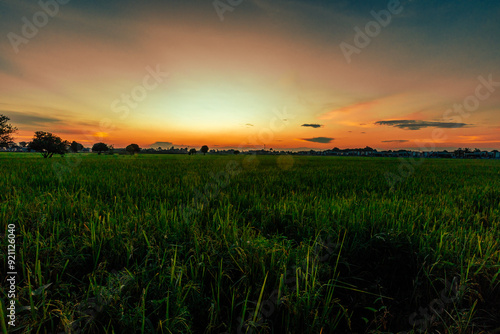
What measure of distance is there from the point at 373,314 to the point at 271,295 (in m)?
0.84

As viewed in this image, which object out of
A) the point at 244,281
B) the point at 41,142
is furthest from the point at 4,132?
the point at 244,281

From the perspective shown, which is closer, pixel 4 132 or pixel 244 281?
A: pixel 244 281

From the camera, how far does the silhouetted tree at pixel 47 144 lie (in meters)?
45.4

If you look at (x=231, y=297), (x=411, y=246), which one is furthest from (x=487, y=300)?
(x=231, y=297)

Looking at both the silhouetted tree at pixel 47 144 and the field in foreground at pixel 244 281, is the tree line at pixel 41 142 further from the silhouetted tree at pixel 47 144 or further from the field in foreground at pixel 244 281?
the field in foreground at pixel 244 281

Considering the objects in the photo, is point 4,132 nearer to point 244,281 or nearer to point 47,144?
point 47,144

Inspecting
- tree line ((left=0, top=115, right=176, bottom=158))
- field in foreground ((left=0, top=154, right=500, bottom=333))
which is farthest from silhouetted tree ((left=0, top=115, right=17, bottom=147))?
field in foreground ((left=0, top=154, right=500, bottom=333))

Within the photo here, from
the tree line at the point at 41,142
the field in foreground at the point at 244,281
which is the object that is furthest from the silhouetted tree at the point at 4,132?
the field in foreground at the point at 244,281

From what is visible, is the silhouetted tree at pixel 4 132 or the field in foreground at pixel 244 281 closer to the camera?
the field in foreground at pixel 244 281

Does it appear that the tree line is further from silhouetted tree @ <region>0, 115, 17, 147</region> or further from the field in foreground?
the field in foreground

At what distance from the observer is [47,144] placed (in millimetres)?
46500

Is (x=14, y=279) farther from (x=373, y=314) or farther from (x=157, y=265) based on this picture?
(x=373, y=314)

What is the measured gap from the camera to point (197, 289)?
1.56 m

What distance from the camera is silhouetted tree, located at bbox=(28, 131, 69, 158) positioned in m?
45.4
